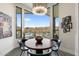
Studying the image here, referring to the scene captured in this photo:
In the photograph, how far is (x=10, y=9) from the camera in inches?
81.6

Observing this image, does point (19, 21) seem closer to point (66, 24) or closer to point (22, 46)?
point (22, 46)

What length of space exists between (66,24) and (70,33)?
0.19 metres

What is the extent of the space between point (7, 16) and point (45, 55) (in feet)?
3.36

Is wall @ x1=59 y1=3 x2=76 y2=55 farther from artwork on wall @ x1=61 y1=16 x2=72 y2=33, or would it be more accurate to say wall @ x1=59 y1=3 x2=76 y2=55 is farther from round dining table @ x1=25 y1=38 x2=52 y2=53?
round dining table @ x1=25 y1=38 x2=52 y2=53

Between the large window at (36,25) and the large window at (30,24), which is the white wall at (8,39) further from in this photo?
the large window at (36,25)

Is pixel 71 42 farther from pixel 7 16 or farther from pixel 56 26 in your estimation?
pixel 7 16

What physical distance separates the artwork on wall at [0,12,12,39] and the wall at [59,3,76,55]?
98cm

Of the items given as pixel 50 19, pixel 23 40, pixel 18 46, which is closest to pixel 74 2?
pixel 50 19

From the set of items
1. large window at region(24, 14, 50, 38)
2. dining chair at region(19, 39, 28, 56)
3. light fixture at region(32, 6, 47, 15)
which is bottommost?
dining chair at region(19, 39, 28, 56)

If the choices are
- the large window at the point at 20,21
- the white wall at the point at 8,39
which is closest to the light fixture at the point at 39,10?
the large window at the point at 20,21

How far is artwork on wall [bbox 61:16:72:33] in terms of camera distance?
214 centimetres

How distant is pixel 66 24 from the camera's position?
7.19 ft

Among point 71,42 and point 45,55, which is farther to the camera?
point 71,42

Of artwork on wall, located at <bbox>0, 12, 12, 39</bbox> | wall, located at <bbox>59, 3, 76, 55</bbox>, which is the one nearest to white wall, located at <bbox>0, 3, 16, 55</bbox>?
artwork on wall, located at <bbox>0, 12, 12, 39</bbox>
